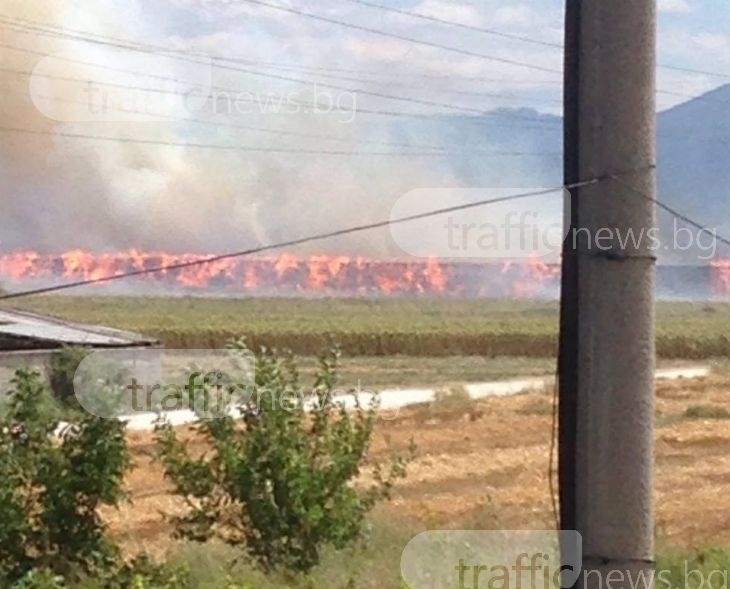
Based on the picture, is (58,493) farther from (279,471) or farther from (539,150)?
(539,150)

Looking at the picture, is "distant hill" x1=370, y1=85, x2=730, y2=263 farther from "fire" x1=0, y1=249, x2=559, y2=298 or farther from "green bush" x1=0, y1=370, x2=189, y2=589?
"green bush" x1=0, y1=370, x2=189, y2=589

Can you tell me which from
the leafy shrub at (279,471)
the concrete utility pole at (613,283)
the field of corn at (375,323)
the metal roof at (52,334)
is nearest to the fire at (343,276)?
the field of corn at (375,323)

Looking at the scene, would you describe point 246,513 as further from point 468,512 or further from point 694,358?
point 694,358

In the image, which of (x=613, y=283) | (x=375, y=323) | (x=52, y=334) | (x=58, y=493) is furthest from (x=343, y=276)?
(x=613, y=283)

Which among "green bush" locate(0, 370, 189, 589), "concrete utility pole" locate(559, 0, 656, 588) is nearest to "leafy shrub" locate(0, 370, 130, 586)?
"green bush" locate(0, 370, 189, 589)

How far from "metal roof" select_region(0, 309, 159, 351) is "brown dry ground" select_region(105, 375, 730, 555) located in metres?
0.87

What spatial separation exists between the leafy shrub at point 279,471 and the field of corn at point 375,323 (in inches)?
12.1

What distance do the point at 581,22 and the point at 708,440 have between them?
13.2 ft

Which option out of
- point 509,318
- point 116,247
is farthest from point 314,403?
point 509,318

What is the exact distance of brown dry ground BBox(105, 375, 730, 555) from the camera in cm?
470

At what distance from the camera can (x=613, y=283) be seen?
77.7 inches

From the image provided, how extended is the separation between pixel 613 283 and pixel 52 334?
2354 mm

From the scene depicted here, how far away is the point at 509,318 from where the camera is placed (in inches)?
192

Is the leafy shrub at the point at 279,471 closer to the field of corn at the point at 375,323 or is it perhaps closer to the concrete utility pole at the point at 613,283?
the field of corn at the point at 375,323
